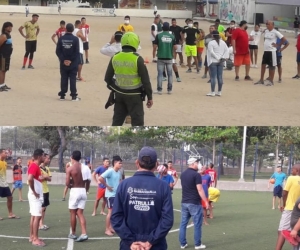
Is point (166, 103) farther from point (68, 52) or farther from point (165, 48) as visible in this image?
point (68, 52)

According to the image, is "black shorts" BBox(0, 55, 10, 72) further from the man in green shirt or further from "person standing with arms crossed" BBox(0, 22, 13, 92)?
the man in green shirt

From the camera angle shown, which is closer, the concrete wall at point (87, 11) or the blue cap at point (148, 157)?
the blue cap at point (148, 157)

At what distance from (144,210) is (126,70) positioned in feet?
14.2

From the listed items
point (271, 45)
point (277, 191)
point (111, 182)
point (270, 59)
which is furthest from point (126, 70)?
point (271, 45)

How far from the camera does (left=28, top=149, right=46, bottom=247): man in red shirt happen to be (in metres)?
11.2

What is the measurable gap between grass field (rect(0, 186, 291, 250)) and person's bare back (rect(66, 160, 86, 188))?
3.02 feet

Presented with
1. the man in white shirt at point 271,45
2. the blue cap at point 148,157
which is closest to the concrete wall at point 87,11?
the man in white shirt at point 271,45

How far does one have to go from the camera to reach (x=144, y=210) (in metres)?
6.51

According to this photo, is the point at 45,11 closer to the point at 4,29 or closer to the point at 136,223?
the point at 4,29

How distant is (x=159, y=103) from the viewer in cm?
1806

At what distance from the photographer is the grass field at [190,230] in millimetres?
11398

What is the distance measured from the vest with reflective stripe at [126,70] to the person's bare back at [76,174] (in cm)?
166

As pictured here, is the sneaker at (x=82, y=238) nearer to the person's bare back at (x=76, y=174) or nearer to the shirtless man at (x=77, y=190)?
the shirtless man at (x=77, y=190)

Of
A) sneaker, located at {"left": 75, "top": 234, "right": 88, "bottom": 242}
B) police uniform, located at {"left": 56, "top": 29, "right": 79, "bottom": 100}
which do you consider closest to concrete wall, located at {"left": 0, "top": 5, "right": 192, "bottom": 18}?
police uniform, located at {"left": 56, "top": 29, "right": 79, "bottom": 100}
